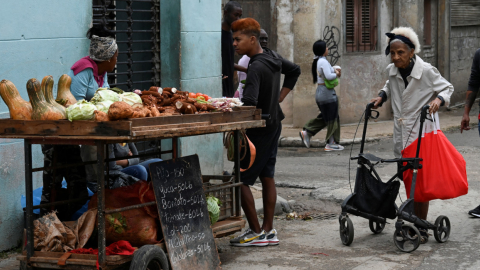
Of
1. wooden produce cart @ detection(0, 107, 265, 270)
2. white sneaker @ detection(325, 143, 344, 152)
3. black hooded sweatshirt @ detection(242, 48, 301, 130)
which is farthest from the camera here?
white sneaker @ detection(325, 143, 344, 152)

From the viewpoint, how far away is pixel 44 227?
4.43 metres

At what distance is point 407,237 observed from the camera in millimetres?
5445

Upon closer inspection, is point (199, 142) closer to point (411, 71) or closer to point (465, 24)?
point (411, 71)

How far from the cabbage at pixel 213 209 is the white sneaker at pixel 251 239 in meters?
0.67

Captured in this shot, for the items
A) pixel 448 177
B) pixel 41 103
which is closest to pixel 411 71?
pixel 448 177

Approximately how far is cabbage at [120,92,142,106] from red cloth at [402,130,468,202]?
255cm

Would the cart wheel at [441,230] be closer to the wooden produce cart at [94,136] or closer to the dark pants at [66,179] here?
the wooden produce cart at [94,136]

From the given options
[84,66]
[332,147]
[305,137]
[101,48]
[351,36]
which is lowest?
[332,147]

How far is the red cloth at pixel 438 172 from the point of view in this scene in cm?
574

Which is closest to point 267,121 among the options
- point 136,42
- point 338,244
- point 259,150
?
point 259,150

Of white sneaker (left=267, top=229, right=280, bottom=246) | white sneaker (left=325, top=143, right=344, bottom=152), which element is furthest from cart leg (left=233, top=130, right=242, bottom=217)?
white sneaker (left=325, top=143, right=344, bottom=152)

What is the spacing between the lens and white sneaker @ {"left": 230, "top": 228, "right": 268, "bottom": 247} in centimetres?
573

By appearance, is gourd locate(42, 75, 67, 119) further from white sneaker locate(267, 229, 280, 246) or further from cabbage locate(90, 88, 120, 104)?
white sneaker locate(267, 229, 280, 246)

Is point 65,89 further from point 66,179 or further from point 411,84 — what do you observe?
point 411,84
